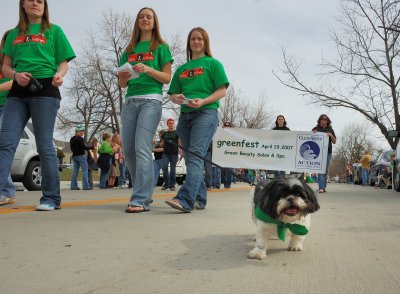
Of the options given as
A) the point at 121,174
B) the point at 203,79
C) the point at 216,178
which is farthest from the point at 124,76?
the point at 121,174

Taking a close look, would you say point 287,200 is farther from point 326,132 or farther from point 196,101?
point 326,132

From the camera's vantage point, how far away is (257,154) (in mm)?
12750

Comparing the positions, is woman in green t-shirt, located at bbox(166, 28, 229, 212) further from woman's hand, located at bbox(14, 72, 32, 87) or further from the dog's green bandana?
the dog's green bandana

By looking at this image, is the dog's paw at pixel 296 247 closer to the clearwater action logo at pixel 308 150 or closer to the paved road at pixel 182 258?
the paved road at pixel 182 258

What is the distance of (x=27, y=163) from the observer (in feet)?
40.2

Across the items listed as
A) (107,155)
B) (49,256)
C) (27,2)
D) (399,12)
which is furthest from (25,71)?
(399,12)

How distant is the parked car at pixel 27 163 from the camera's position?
1199 centimetres

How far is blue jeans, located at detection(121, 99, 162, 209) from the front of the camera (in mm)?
5578

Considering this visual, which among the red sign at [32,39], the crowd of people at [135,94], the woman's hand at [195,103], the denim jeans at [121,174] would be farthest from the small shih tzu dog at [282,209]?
the denim jeans at [121,174]

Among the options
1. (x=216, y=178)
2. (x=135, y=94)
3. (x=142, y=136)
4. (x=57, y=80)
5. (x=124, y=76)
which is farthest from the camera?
(x=216, y=178)

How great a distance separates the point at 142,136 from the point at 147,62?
2.97 feet

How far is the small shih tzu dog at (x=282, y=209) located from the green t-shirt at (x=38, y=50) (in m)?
→ 3.25

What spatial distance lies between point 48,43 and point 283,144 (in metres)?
8.23

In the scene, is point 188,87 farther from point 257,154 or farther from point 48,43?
point 257,154
